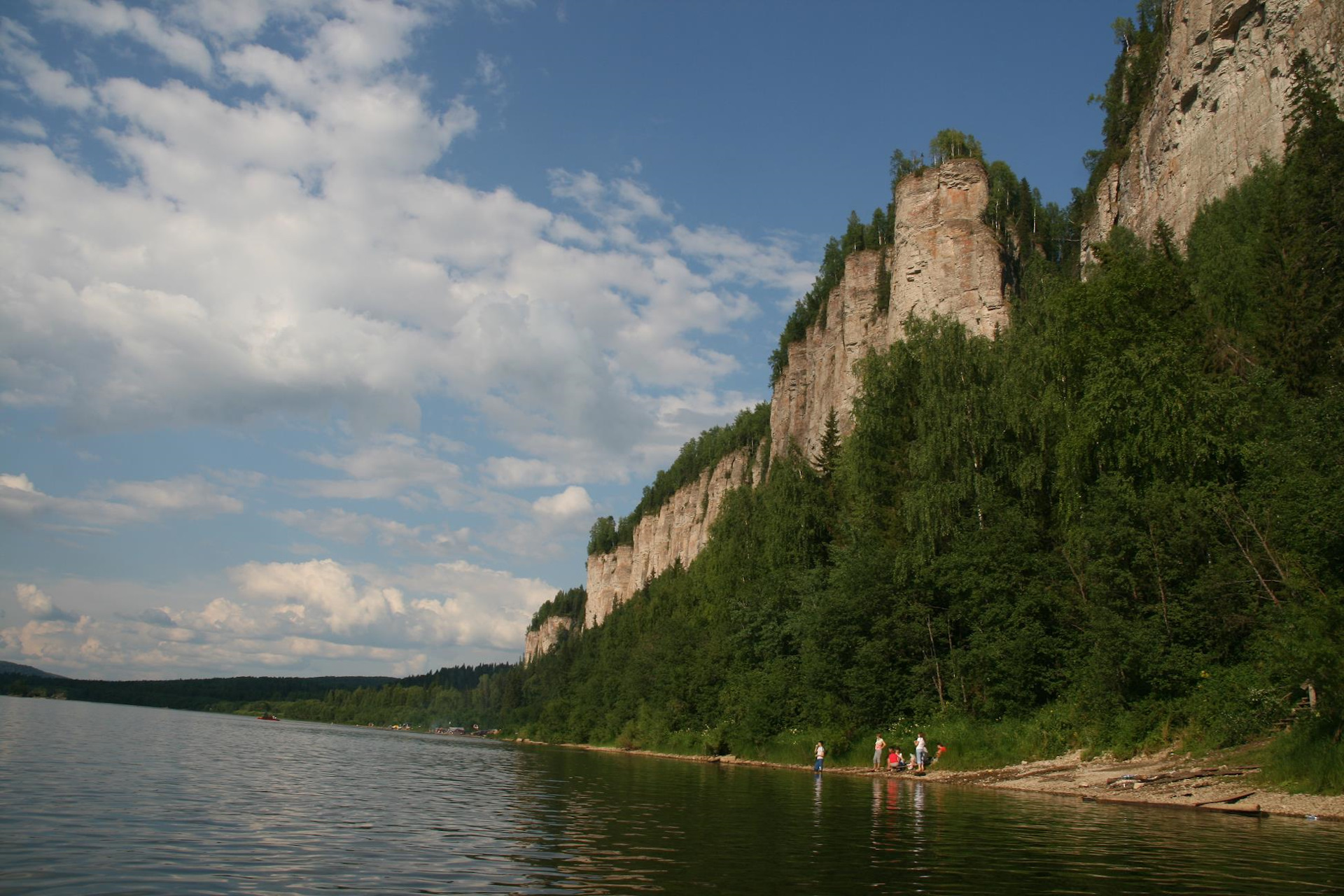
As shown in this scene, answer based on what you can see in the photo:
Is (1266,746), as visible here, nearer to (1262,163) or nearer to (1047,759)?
(1047,759)

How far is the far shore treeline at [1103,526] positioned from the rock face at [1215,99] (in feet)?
11.2

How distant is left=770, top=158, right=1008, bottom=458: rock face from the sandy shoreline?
914 inches

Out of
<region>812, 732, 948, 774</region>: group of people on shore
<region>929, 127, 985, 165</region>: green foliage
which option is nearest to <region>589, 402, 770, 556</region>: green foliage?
<region>929, 127, 985, 165</region>: green foliage

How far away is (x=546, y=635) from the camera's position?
184 meters

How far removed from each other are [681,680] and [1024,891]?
5037cm

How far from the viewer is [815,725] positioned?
41.2 m

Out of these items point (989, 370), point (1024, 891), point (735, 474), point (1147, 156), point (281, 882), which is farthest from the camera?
point (735, 474)

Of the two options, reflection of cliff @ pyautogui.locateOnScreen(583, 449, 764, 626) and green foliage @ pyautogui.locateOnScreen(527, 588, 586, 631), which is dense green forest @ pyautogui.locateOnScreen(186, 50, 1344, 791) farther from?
green foliage @ pyautogui.locateOnScreen(527, 588, 586, 631)

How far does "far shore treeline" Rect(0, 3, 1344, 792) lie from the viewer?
23.3 m

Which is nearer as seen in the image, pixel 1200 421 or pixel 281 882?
pixel 281 882

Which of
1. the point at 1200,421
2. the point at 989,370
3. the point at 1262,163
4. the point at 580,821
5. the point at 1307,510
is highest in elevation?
the point at 1262,163

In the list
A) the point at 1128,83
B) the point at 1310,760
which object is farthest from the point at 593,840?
the point at 1128,83

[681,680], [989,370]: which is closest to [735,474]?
[681,680]

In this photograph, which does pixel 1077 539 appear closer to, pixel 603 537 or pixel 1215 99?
pixel 1215 99
